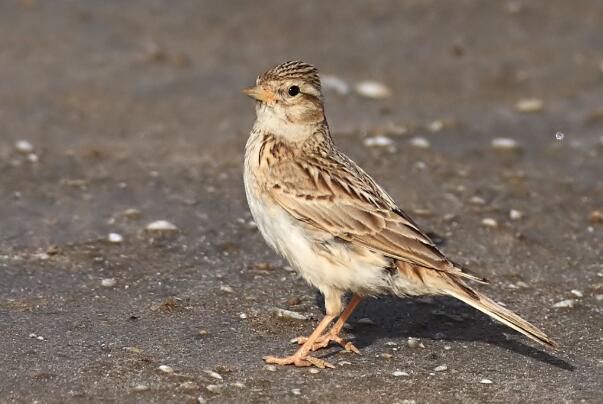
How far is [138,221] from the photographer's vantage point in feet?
29.6

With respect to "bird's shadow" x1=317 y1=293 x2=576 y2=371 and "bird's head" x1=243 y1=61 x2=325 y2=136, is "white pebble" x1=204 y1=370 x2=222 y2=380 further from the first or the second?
"bird's head" x1=243 y1=61 x2=325 y2=136

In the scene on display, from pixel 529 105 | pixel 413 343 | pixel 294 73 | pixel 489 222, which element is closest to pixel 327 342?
pixel 413 343

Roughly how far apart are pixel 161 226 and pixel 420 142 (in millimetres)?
3195

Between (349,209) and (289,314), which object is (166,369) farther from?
(349,209)

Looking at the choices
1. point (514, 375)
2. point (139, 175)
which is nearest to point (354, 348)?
point (514, 375)

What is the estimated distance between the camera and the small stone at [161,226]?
29.0 ft

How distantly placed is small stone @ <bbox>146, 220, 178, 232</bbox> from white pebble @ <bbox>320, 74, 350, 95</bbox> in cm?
382

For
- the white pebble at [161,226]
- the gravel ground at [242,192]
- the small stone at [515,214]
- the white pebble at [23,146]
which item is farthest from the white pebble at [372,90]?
the white pebble at [161,226]

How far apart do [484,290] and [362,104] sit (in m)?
4.24

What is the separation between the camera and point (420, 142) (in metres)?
11.0

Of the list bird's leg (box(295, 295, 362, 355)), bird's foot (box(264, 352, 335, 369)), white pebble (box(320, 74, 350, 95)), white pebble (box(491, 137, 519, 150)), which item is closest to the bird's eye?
bird's leg (box(295, 295, 362, 355))

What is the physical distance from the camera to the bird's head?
7.45 meters

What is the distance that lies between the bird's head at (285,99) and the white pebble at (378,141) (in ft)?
11.2

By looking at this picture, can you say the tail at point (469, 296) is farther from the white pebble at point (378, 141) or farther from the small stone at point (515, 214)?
the white pebble at point (378, 141)
